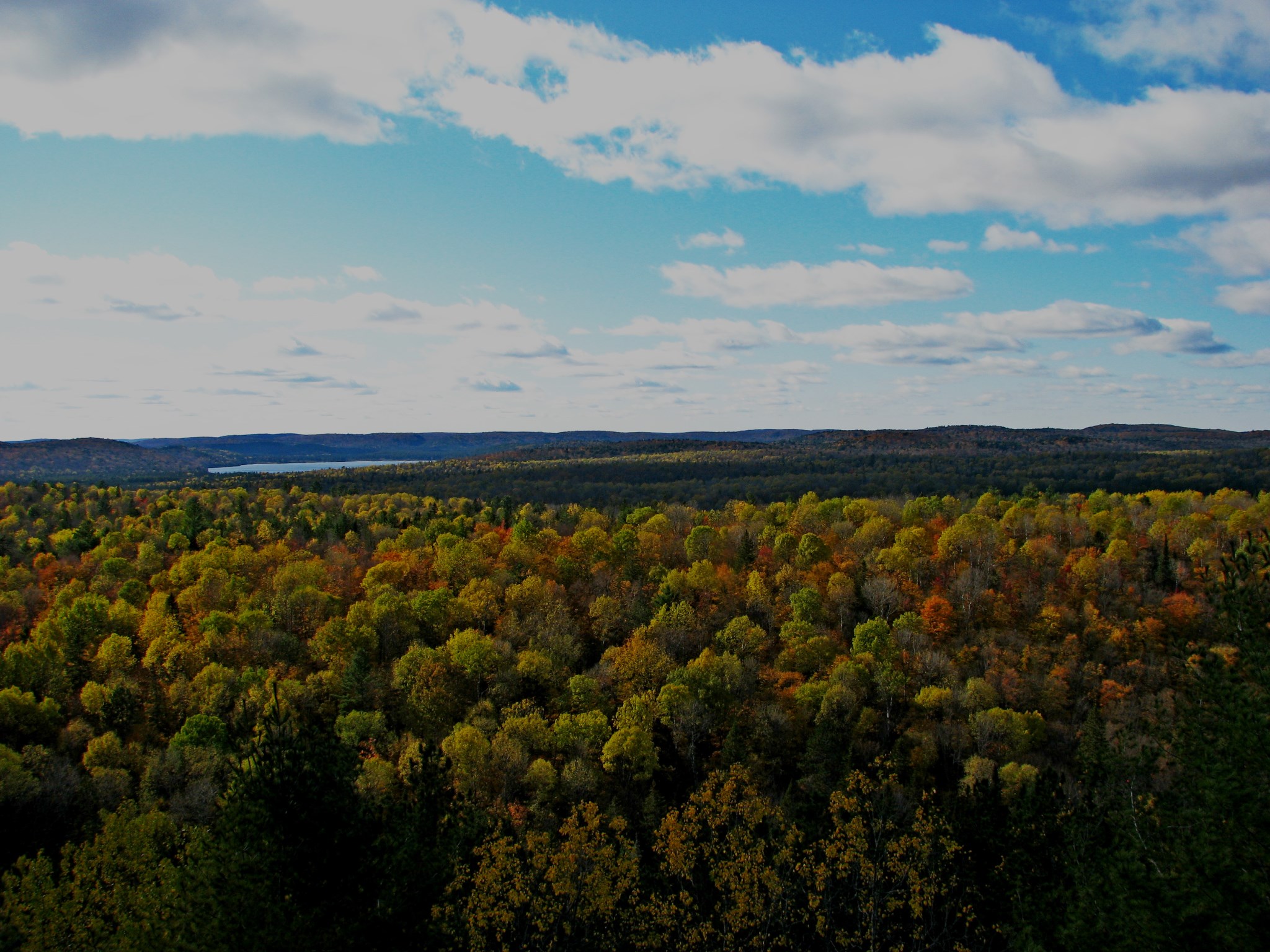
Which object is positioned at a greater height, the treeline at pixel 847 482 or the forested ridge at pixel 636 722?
the treeline at pixel 847 482

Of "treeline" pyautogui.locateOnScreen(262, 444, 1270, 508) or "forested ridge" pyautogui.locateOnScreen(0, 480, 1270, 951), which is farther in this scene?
"treeline" pyautogui.locateOnScreen(262, 444, 1270, 508)

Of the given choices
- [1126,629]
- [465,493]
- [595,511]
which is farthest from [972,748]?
[465,493]

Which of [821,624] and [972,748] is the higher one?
[821,624]

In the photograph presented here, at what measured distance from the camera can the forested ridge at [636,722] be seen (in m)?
21.2

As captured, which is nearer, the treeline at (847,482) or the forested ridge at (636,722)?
the forested ridge at (636,722)

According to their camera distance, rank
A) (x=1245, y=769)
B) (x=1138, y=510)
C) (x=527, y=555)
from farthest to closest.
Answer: (x=1138, y=510) < (x=527, y=555) < (x=1245, y=769)

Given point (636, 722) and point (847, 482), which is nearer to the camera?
point (636, 722)

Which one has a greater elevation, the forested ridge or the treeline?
the treeline

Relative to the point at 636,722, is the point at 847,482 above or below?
above

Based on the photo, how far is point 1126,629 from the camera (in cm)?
8212

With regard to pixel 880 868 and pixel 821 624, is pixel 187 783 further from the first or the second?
pixel 821 624

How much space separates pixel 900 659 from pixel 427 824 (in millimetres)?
58214

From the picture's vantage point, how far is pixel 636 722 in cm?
6209

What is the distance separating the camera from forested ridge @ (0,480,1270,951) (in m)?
21.2
